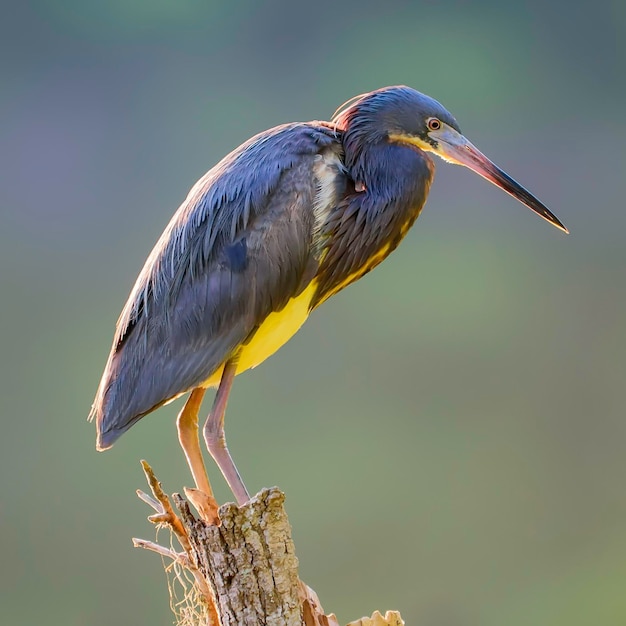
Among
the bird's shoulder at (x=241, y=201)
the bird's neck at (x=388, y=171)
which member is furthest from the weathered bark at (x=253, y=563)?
the bird's neck at (x=388, y=171)

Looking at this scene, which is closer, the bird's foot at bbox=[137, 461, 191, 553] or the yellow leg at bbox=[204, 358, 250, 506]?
the bird's foot at bbox=[137, 461, 191, 553]

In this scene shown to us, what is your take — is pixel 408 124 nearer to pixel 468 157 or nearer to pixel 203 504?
pixel 468 157

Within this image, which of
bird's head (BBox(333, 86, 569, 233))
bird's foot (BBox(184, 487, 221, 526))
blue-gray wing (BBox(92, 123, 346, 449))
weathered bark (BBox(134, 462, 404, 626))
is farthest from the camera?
bird's head (BBox(333, 86, 569, 233))

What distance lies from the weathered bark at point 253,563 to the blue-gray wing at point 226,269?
400 millimetres

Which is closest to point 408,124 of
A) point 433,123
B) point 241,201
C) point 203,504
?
point 433,123

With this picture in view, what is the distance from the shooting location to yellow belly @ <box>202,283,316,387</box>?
2.09m

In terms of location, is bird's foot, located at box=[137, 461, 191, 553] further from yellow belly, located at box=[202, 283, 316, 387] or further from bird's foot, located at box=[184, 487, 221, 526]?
yellow belly, located at box=[202, 283, 316, 387]

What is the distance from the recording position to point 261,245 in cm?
199

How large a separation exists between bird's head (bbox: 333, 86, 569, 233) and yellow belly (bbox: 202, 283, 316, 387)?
38 cm

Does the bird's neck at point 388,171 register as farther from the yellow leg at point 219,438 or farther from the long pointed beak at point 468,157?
the yellow leg at point 219,438

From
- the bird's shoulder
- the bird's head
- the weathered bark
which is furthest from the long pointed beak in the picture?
the weathered bark

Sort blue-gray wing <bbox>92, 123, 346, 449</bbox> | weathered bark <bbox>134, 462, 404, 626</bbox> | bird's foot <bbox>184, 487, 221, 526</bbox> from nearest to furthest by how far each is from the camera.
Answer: weathered bark <bbox>134, 462, 404, 626</bbox>
bird's foot <bbox>184, 487, 221, 526</bbox>
blue-gray wing <bbox>92, 123, 346, 449</bbox>

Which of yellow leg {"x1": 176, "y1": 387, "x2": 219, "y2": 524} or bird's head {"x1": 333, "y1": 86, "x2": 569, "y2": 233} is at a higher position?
bird's head {"x1": 333, "y1": 86, "x2": 569, "y2": 233}

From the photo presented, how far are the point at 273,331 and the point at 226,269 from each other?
0.20 metres
